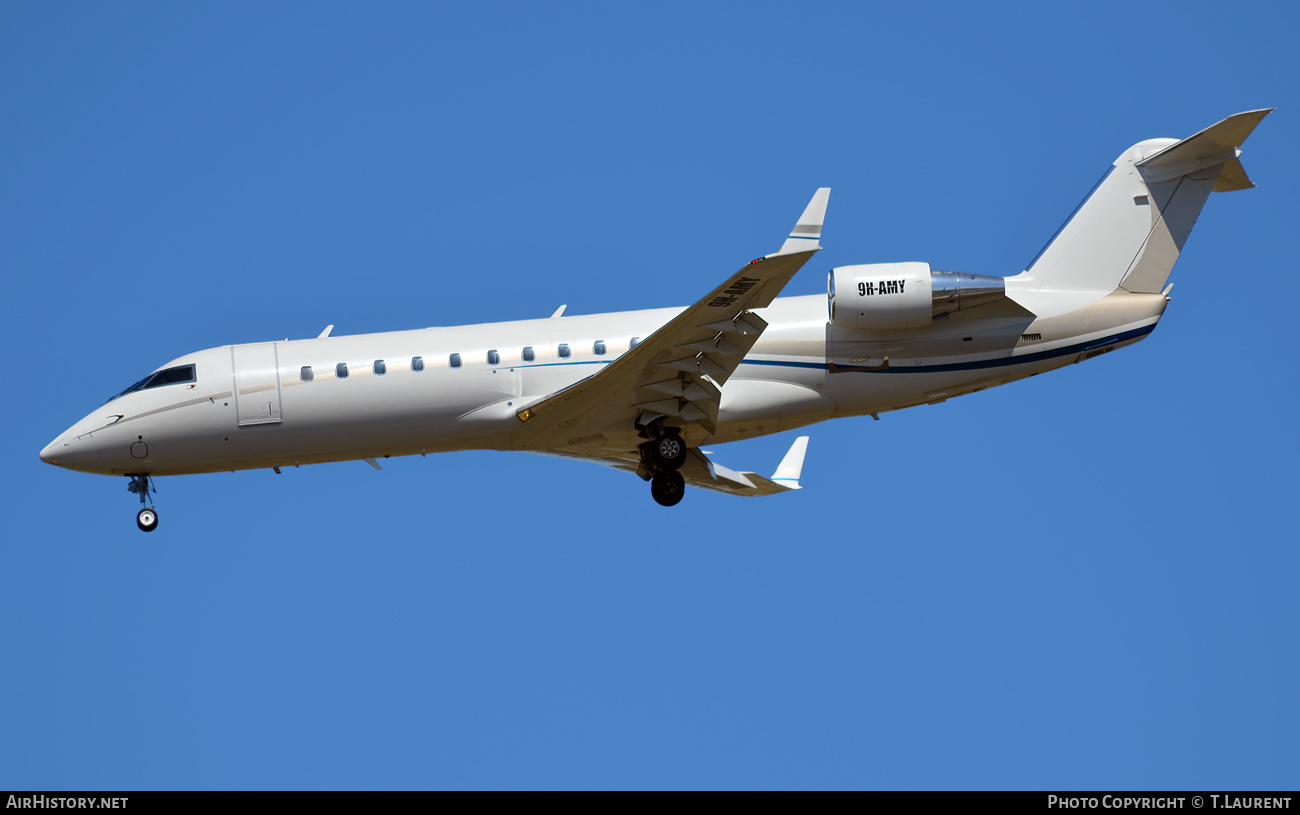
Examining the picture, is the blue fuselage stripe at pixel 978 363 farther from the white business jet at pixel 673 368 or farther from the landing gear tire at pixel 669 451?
the landing gear tire at pixel 669 451

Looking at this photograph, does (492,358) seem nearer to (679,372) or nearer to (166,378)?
(679,372)

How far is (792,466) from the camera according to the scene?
26.5 meters


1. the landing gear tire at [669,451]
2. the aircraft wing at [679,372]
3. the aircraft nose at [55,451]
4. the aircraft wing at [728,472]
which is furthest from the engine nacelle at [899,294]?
the aircraft nose at [55,451]

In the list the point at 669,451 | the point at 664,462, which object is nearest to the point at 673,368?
the point at 669,451

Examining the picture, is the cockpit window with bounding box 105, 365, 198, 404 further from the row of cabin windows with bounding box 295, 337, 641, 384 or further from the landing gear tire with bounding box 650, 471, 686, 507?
the landing gear tire with bounding box 650, 471, 686, 507

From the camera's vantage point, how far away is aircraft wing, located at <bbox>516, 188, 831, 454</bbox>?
1883 cm

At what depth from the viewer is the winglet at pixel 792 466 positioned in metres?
26.3

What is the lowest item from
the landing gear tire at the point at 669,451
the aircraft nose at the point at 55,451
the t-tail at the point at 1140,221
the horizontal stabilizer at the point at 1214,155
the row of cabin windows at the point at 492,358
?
the landing gear tire at the point at 669,451

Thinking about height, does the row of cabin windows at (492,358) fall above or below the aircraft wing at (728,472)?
above

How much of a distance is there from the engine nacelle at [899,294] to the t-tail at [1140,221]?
4.42 feet

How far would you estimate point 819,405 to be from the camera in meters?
21.9

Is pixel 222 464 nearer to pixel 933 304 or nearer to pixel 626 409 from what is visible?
pixel 626 409
